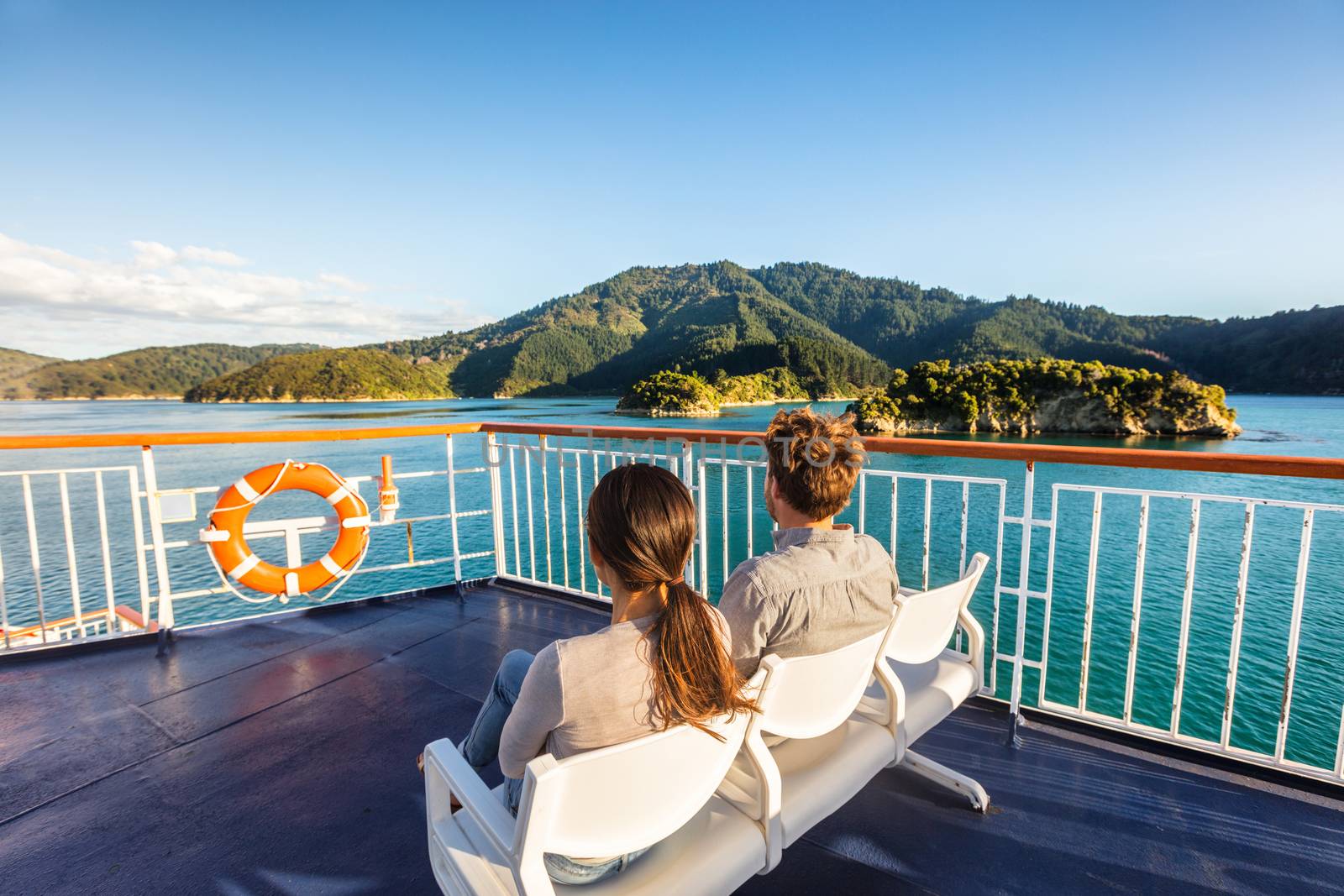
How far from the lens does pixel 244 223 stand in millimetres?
18562

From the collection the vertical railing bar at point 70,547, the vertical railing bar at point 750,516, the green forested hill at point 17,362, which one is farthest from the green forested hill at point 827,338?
the vertical railing bar at point 750,516

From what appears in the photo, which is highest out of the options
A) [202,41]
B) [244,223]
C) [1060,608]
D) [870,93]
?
[870,93]

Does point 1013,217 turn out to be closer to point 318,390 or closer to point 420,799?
point 420,799

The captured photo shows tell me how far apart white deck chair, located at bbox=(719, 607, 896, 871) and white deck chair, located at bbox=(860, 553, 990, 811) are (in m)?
0.05

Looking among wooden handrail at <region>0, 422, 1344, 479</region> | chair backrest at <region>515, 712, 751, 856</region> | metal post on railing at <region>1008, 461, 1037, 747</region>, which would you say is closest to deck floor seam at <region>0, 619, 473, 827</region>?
wooden handrail at <region>0, 422, 1344, 479</region>

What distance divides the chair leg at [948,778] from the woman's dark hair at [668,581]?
3.38 feet

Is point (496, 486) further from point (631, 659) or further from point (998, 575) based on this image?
point (631, 659)

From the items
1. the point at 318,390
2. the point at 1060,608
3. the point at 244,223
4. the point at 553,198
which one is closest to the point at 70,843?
the point at 1060,608

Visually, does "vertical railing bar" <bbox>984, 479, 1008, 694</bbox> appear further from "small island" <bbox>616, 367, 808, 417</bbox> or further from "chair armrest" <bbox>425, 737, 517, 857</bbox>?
"small island" <bbox>616, 367, 808, 417</bbox>

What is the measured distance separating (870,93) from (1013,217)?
10997 mm

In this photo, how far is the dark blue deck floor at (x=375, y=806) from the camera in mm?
1412

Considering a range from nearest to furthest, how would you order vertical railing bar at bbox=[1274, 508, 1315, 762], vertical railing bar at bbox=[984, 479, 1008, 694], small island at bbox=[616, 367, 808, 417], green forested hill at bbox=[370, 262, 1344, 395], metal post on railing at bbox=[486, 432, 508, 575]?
vertical railing bar at bbox=[1274, 508, 1315, 762], vertical railing bar at bbox=[984, 479, 1008, 694], metal post on railing at bbox=[486, 432, 508, 575], small island at bbox=[616, 367, 808, 417], green forested hill at bbox=[370, 262, 1344, 395]

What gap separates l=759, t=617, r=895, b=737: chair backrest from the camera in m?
0.93

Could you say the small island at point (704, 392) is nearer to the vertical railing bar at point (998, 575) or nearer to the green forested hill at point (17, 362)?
the vertical railing bar at point (998, 575)
